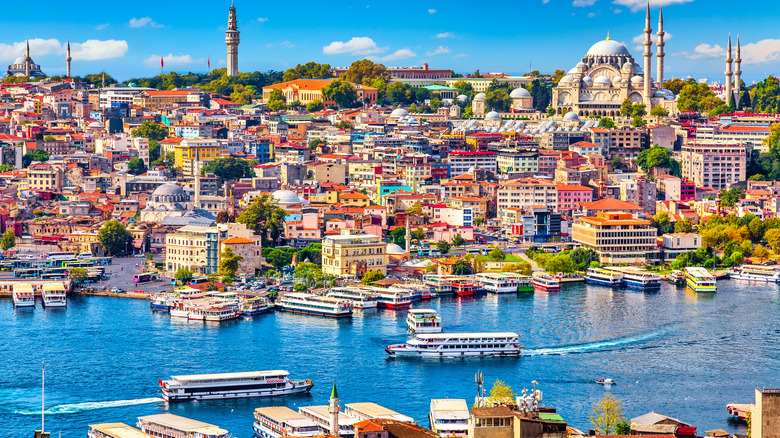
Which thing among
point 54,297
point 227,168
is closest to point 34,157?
point 227,168

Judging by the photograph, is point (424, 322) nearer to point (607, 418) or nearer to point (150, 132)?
point (607, 418)

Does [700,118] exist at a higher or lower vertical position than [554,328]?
higher

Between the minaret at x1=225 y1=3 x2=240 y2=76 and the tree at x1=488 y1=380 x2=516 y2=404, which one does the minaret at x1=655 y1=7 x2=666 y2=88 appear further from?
the tree at x1=488 y1=380 x2=516 y2=404

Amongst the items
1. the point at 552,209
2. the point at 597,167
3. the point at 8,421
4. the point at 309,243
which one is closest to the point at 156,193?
the point at 309,243

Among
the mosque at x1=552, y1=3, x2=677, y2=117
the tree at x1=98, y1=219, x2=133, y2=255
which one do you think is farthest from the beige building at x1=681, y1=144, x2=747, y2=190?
the tree at x1=98, y1=219, x2=133, y2=255

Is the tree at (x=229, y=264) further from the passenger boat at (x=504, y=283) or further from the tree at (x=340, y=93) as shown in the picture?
the tree at (x=340, y=93)

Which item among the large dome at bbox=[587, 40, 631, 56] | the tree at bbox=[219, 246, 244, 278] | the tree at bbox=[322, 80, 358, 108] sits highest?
the large dome at bbox=[587, 40, 631, 56]

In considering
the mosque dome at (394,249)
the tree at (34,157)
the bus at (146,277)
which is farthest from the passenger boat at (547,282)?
the tree at (34,157)

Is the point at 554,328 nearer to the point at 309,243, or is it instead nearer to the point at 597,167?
the point at 309,243
